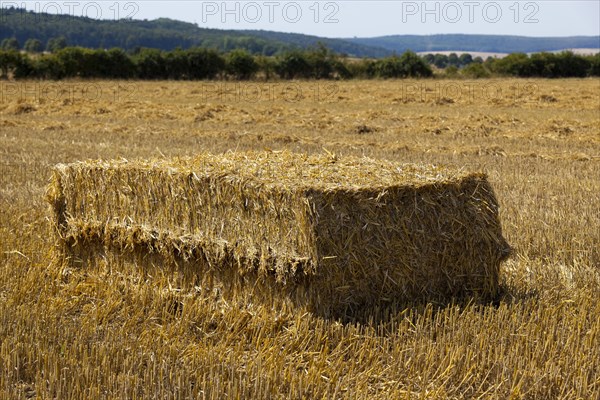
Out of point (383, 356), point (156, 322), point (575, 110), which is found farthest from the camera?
point (575, 110)

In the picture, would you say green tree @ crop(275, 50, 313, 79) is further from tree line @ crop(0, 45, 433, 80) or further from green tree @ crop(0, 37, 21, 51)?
green tree @ crop(0, 37, 21, 51)

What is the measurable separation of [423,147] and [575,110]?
395 inches

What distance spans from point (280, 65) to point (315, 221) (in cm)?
4423

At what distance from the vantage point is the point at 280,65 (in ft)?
158

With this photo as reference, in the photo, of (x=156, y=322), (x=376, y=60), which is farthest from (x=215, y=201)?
(x=376, y=60)

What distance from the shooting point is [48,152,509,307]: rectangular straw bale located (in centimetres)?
506

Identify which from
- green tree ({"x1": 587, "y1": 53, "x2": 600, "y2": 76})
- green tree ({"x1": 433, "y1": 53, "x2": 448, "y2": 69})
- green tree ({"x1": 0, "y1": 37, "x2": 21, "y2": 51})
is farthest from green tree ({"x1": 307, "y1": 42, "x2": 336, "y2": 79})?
green tree ({"x1": 433, "y1": 53, "x2": 448, "y2": 69})

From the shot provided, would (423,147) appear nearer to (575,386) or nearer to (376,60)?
(575,386)

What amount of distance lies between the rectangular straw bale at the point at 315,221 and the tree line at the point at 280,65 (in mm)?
39860

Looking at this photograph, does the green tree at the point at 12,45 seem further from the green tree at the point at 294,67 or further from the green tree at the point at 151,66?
the green tree at the point at 294,67

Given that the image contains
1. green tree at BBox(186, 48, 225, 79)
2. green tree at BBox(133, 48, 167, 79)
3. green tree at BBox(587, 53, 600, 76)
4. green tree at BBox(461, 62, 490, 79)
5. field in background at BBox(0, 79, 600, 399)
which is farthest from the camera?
green tree at BBox(587, 53, 600, 76)

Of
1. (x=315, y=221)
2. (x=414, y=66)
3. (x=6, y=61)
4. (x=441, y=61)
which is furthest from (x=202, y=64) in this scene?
(x=441, y=61)

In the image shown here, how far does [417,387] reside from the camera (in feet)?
14.2

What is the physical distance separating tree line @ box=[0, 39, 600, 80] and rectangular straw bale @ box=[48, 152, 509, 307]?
39.9 metres
